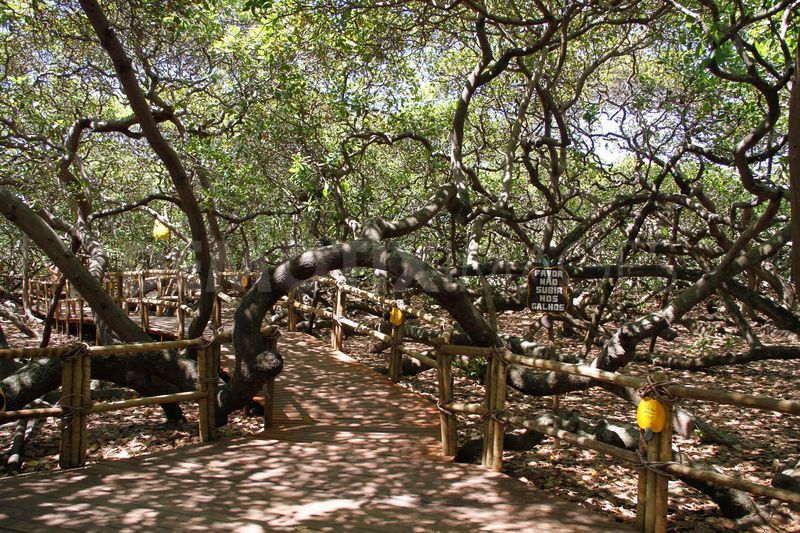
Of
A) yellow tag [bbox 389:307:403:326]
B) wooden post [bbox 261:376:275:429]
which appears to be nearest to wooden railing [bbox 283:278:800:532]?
yellow tag [bbox 389:307:403:326]

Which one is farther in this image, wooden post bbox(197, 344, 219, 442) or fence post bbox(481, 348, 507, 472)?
wooden post bbox(197, 344, 219, 442)

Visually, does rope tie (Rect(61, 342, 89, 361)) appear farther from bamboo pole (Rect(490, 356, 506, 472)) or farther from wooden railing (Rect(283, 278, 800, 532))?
bamboo pole (Rect(490, 356, 506, 472))

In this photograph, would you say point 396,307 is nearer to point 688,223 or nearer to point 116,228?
point 688,223

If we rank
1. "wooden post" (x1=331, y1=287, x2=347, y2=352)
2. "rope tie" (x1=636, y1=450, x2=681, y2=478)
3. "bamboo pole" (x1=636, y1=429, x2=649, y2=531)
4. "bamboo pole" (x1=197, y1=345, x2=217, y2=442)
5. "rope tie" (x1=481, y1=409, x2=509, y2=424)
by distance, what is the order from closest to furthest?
"rope tie" (x1=636, y1=450, x2=681, y2=478), "bamboo pole" (x1=636, y1=429, x2=649, y2=531), "rope tie" (x1=481, y1=409, x2=509, y2=424), "bamboo pole" (x1=197, y1=345, x2=217, y2=442), "wooden post" (x1=331, y1=287, x2=347, y2=352)

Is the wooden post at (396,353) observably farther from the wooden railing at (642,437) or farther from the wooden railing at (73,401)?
the wooden railing at (73,401)

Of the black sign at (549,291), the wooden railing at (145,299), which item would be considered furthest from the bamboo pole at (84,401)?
the wooden railing at (145,299)

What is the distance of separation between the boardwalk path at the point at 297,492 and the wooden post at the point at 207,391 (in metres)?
0.29

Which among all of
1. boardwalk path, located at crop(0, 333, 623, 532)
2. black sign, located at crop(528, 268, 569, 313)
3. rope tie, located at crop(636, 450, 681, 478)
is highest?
black sign, located at crop(528, 268, 569, 313)

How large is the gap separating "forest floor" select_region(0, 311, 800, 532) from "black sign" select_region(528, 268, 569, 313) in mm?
1352

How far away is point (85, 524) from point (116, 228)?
17.4 meters

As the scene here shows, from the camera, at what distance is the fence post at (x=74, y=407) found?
164 inches

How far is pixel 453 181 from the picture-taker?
24.3 feet

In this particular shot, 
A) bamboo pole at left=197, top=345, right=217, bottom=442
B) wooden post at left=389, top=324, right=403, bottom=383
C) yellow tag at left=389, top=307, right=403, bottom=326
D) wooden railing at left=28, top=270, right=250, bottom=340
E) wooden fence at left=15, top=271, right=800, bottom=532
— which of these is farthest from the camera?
wooden railing at left=28, top=270, right=250, bottom=340

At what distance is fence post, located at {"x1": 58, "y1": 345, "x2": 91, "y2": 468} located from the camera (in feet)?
13.7
